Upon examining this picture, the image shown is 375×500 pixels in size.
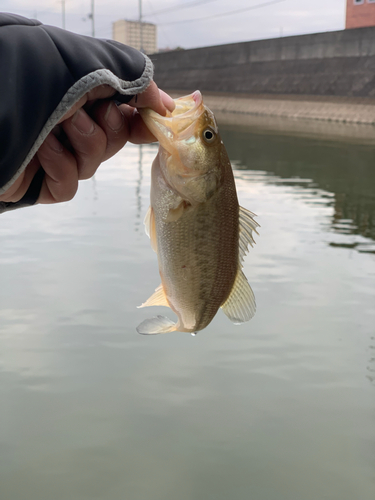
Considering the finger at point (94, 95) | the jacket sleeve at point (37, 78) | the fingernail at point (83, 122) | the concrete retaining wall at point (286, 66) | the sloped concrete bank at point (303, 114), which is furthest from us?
the concrete retaining wall at point (286, 66)

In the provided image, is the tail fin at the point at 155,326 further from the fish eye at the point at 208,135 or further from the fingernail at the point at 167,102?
the fingernail at the point at 167,102

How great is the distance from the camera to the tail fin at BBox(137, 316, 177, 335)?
2.43 metres

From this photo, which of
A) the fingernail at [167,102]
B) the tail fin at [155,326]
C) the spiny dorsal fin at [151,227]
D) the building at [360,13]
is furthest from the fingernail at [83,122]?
the building at [360,13]

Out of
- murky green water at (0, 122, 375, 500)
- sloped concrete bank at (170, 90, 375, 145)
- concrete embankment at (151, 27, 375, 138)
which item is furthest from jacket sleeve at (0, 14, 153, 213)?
concrete embankment at (151, 27, 375, 138)

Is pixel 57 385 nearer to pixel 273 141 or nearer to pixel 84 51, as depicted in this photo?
pixel 84 51

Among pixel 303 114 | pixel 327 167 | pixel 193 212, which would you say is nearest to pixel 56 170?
pixel 193 212

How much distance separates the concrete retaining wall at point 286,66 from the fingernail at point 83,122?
3386cm

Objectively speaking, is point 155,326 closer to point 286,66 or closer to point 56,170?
point 56,170

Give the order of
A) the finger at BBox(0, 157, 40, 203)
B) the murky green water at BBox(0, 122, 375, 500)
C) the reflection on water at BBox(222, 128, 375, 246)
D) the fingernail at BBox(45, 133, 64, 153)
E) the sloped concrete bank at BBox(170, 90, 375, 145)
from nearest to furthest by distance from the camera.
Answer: the fingernail at BBox(45, 133, 64, 153), the finger at BBox(0, 157, 40, 203), the murky green water at BBox(0, 122, 375, 500), the reflection on water at BBox(222, 128, 375, 246), the sloped concrete bank at BBox(170, 90, 375, 145)

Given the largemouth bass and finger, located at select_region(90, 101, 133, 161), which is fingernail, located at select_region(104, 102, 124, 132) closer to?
finger, located at select_region(90, 101, 133, 161)

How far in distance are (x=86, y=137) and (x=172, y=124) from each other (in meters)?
0.39

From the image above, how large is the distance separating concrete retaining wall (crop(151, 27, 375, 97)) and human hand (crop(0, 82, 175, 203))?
33634 millimetres

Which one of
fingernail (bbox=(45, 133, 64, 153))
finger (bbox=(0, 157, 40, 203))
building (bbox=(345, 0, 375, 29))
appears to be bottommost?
finger (bbox=(0, 157, 40, 203))

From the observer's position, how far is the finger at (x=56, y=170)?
246 centimetres
